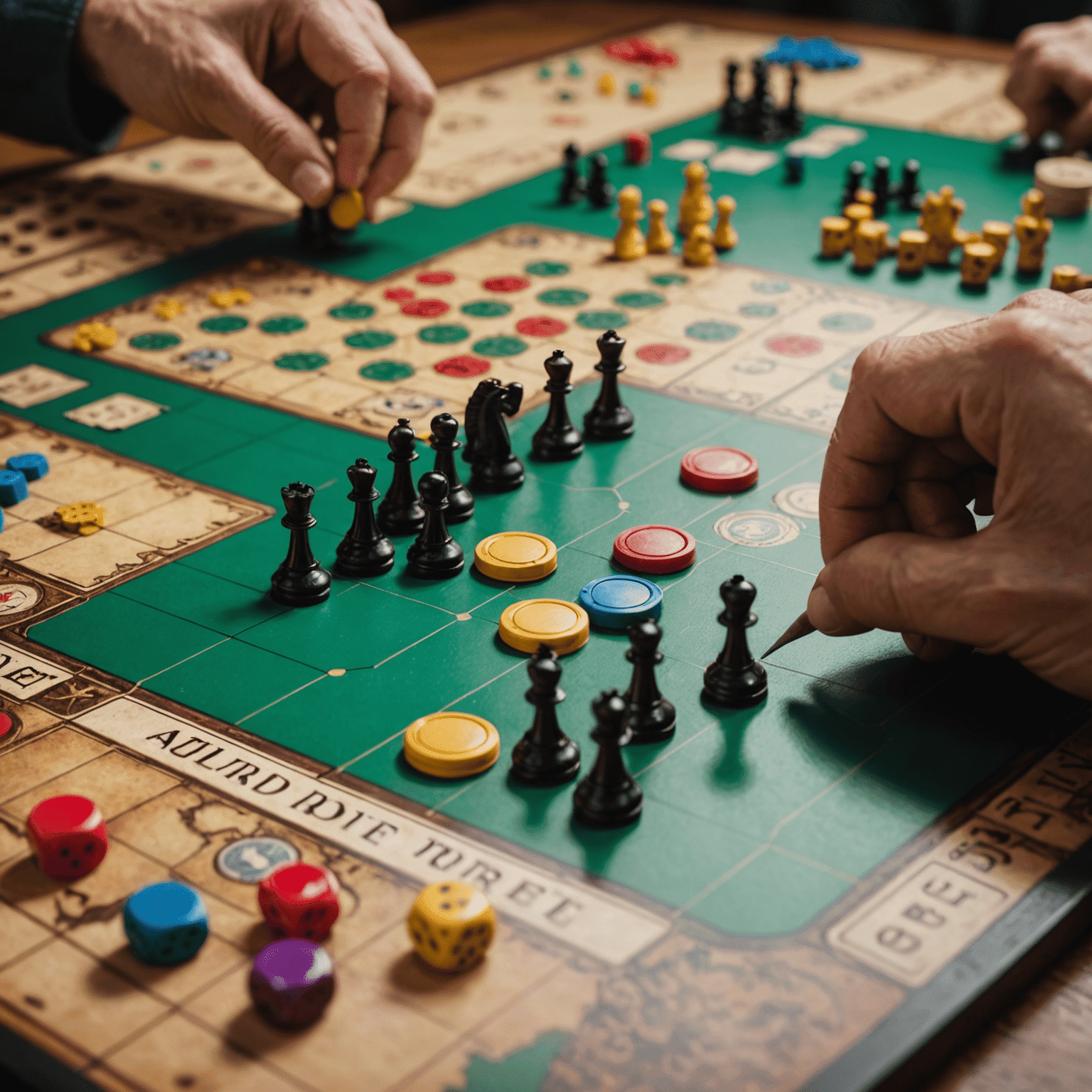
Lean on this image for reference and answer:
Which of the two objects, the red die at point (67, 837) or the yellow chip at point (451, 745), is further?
the yellow chip at point (451, 745)

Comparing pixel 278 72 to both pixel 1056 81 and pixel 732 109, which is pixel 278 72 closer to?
pixel 732 109

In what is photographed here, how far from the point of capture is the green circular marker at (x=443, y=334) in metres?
3.28

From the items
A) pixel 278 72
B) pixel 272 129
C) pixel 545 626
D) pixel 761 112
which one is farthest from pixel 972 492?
pixel 761 112

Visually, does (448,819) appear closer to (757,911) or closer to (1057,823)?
(757,911)

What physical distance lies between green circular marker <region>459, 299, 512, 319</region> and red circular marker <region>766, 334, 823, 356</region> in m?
0.67

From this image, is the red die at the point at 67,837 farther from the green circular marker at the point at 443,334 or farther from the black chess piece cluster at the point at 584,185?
the black chess piece cluster at the point at 584,185

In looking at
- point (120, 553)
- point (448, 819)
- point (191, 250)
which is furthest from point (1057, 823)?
point (191, 250)

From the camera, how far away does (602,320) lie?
3.39 meters

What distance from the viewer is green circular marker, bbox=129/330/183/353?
3.29 meters

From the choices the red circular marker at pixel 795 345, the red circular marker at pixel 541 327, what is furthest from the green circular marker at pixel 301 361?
the red circular marker at pixel 795 345

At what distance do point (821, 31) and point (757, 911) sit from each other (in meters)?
5.38

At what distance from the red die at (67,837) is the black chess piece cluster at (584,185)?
117 inches

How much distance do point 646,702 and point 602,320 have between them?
1686mm

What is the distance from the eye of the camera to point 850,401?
6.39ft
